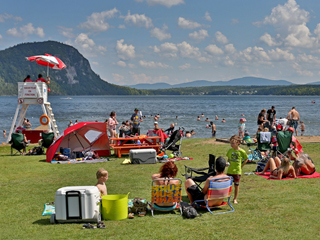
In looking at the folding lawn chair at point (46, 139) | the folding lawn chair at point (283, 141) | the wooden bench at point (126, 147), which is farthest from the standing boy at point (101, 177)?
the folding lawn chair at point (46, 139)

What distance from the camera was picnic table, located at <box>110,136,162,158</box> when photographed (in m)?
14.2

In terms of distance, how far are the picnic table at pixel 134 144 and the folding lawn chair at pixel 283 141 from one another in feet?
16.3

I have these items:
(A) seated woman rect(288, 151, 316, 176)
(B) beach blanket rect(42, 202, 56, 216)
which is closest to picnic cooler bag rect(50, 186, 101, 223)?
(B) beach blanket rect(42, 202, 56, 216)

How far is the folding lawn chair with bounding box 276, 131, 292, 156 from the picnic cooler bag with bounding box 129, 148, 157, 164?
179 inches

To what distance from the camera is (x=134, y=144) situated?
14531 millimetres

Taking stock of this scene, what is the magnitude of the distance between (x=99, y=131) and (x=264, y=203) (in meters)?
→ 9.28

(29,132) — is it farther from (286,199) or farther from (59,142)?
(286,199)

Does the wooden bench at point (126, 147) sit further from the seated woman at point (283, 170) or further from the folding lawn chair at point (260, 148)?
the seated woman at point (283, 170)

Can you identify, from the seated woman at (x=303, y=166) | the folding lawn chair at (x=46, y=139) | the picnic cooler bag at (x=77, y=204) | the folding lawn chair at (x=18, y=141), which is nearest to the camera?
the picnic cooler bag at (x=77, y=204)

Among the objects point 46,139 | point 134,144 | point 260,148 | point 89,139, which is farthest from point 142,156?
point 46,139

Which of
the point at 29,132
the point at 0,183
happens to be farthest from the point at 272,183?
the point at 29,132

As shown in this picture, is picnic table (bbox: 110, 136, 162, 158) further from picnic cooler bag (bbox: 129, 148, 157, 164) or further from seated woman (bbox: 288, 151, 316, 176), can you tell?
seated woman (bbox: 288, 151, 316, 176)

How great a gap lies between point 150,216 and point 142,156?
20.3ft

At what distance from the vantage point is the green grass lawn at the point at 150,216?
5.60 metres
